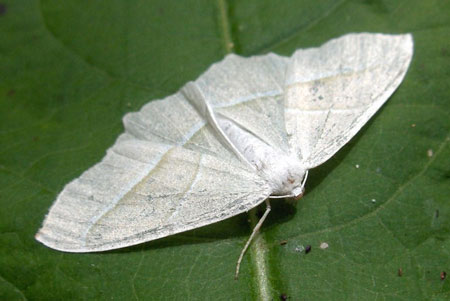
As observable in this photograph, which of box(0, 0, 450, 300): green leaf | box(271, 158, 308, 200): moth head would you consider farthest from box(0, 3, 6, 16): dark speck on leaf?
box(271, 158, 308, 200): moth head

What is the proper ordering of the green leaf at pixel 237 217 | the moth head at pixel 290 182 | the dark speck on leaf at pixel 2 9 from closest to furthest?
1. the green leaf at pixel 237 217
2. the moth head at pixel 290 182
3. the dark speck on leaf at pixel 2 9

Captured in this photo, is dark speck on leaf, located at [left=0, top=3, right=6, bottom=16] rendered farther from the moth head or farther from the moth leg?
the moth leg

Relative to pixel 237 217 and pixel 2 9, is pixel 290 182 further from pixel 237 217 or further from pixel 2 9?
pixel 2 9

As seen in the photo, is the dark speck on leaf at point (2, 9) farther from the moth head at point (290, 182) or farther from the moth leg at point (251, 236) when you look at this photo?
the moth leg at point (251, 236)

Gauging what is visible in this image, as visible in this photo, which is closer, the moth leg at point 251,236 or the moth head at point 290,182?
the moth leg at point 251,236

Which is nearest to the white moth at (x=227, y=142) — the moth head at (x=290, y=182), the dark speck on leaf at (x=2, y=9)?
the moth head at (x=290, y=182)
